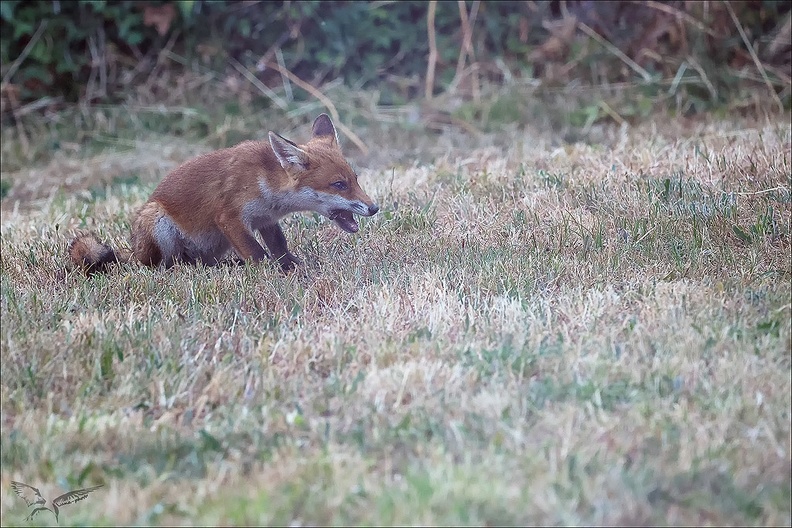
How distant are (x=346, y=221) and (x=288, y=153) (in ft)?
1.79

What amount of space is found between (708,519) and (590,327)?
1.44 metres

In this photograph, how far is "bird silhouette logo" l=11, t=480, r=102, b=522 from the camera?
10.9 ft

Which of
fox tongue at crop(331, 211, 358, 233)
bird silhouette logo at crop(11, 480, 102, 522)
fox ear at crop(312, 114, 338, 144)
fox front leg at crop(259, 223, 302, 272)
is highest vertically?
fox ear at crop(312, 114, 338, 144)

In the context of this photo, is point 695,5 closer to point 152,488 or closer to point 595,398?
point 595,398

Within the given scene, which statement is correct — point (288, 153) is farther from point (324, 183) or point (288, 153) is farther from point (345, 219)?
point (345, 219)

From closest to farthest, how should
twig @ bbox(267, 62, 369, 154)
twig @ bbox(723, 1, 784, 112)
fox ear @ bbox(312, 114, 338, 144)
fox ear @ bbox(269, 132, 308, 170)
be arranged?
fox ear @ bbox(269, 132, 308, 170) < fox ear @ bbox(312, 114, 338, 144) < twig @ bbox(723, 1, 784, 112) < twig @ bbox(267, 62, 369, 154)

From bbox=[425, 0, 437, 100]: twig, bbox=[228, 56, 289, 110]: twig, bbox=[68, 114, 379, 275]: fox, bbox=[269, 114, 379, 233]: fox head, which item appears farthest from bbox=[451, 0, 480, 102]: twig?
bbox=[269, 114, 379, 233]: fox head

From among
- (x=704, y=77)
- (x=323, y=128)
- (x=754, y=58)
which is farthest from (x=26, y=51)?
(x=754, y=58)

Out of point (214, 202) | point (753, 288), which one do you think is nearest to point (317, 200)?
point (214, 202)

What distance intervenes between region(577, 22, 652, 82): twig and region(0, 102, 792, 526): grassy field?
4057mm

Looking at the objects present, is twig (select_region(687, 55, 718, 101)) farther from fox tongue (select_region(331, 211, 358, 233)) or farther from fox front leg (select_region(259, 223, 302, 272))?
fox front leg (select_region(259, 223, 302, 272))

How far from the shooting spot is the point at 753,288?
4.55 m

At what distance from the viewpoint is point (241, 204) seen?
5.87 m

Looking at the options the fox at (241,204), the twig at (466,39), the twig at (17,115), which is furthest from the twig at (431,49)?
the fox at (241,204)
